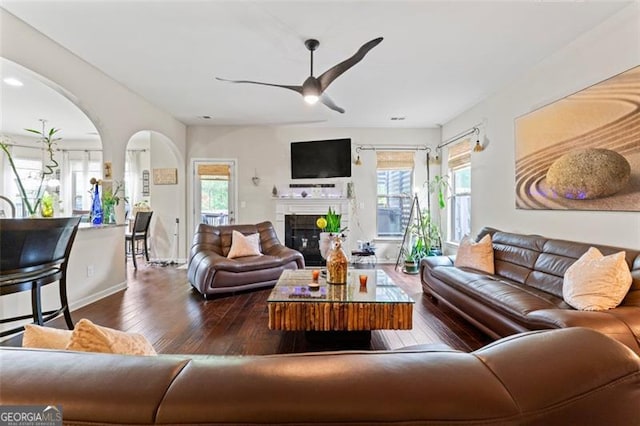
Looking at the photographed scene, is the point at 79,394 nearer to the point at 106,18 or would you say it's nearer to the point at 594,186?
the point at 106,18

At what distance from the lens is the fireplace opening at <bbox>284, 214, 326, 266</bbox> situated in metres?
6.13

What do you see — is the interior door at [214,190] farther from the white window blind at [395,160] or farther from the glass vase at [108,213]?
the white window blind at [395,160]

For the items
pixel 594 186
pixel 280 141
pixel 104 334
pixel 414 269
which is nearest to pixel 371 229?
pixel 414 269

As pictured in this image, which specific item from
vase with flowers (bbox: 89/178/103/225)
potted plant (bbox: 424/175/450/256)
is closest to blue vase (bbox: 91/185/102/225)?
vase with flowers (bbox: 89/178/103/225)

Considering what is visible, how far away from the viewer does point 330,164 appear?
616 cm

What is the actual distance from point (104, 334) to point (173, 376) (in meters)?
0.40

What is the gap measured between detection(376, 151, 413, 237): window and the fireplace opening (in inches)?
51.8

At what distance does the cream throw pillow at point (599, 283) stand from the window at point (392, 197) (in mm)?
4026

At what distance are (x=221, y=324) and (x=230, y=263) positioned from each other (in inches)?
39.8

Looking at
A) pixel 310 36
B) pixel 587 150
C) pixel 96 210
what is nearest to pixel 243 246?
pixel 96 210

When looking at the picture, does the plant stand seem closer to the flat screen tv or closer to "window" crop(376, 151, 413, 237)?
"window" crop(376, 151, 413, 237)

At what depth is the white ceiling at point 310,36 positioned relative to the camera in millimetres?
2527

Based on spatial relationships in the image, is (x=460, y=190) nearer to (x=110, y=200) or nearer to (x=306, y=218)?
(x=306, y=218)

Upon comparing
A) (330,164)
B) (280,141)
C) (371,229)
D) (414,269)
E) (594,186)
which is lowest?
(414,269)
